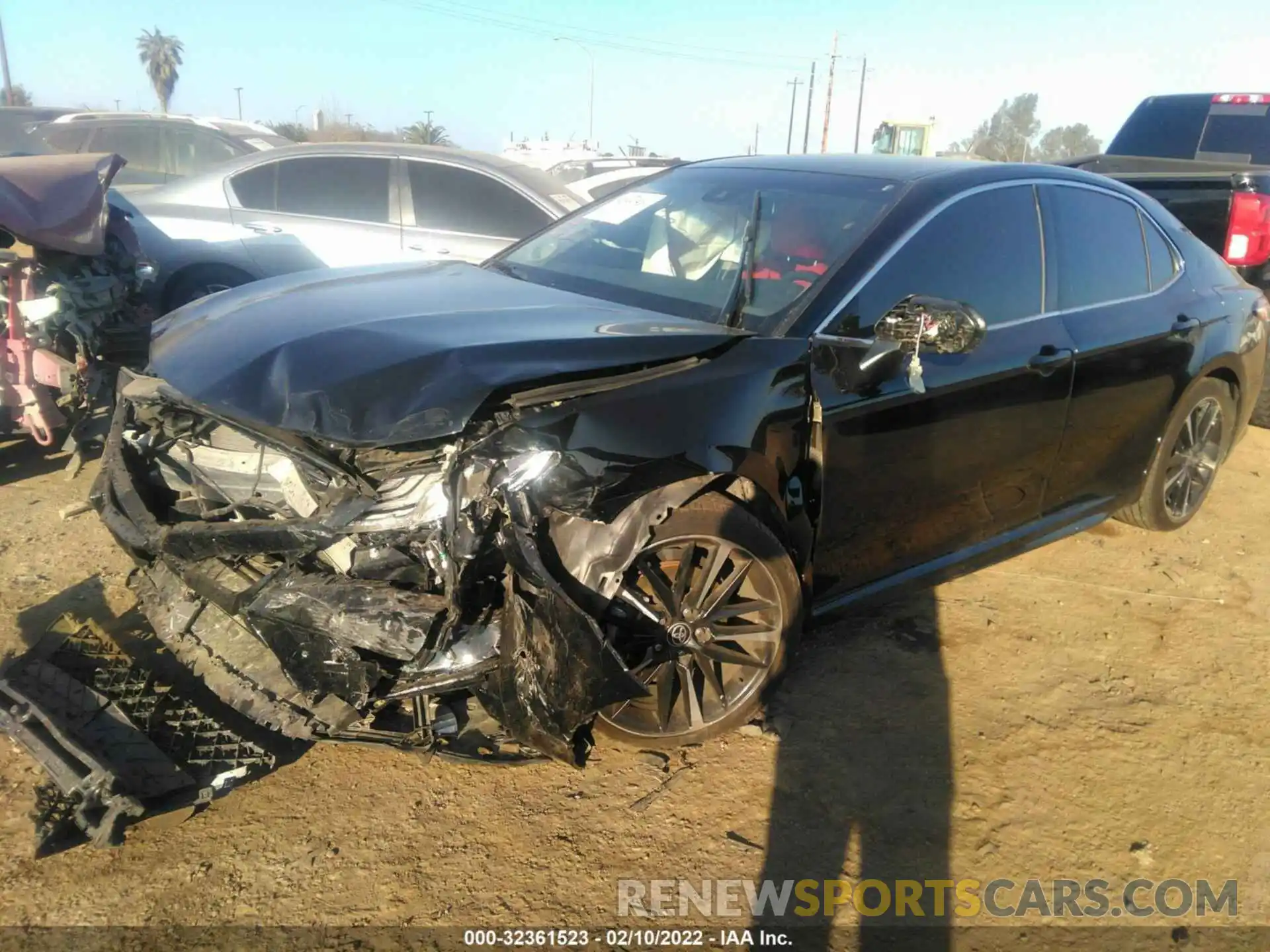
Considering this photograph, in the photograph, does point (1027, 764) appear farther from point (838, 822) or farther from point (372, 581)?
point (372, 581)

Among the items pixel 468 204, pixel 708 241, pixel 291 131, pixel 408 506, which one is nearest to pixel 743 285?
pixel 708 241

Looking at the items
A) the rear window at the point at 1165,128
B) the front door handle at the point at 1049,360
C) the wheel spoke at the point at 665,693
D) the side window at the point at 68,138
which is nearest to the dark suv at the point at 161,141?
the side window at the point at 68,138

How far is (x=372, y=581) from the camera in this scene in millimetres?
2350

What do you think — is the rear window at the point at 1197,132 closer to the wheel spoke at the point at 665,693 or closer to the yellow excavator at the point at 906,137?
the wheel spoke at the point at 665,693

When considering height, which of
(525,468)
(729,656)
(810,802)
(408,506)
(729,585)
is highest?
(525,468)

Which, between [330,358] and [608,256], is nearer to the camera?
[330,358]

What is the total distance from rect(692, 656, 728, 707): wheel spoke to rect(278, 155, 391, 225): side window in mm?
4964

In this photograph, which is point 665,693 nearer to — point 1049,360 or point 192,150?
point 1049,360

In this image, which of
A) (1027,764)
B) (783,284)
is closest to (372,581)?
(783,284)

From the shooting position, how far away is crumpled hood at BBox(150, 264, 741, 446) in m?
2.29

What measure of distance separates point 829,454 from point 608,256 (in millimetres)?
1275

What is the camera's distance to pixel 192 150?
10.6m

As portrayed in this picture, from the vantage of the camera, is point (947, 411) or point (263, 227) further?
point (263, 227)

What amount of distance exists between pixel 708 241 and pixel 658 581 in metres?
1.38
